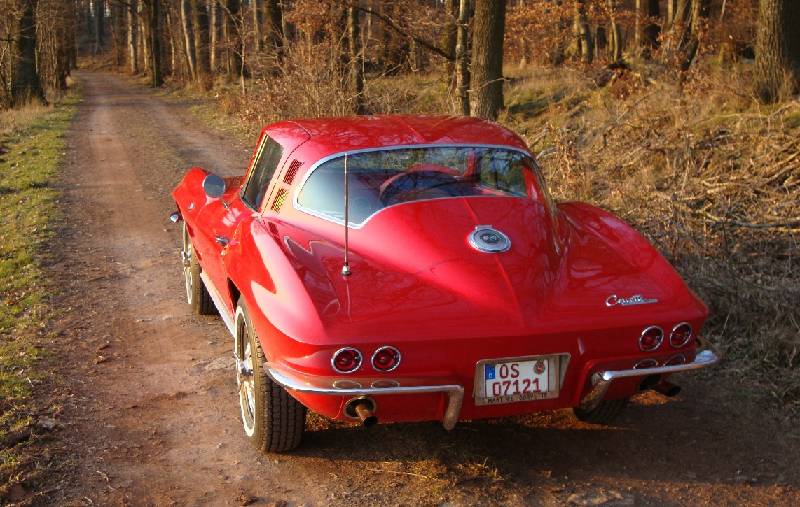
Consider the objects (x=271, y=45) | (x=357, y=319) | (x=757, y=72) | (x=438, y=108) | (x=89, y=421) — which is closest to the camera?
(x=357, y=319)

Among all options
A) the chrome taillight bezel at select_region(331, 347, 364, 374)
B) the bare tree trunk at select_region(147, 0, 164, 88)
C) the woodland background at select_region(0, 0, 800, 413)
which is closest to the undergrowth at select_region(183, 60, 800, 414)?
the woodland background at select_region(0, 0, 800, 413)

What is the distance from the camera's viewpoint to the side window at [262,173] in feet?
15.6

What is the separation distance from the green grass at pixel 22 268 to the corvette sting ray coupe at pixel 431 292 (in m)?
1.22

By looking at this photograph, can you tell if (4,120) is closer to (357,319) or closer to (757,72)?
(757,72)

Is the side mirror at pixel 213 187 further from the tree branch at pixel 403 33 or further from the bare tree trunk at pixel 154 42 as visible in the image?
the bare tree trunk at pixel 154 42

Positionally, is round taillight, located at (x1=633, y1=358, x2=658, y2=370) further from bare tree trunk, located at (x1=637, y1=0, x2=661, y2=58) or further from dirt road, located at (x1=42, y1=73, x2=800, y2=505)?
bare tree trunk, located at (x1=637, y1=0, x2=661, y2=58)

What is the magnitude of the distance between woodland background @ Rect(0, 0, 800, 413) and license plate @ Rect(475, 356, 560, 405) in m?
1.83

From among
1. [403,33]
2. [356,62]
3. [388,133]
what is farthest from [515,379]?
[403,33]

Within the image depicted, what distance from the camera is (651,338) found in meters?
3.56

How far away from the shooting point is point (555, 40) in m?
21.5

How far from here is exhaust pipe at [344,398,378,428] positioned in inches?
131

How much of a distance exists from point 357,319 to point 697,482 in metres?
1.75

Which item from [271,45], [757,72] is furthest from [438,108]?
[757,72]

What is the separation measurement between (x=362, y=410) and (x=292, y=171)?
5.38 ft
